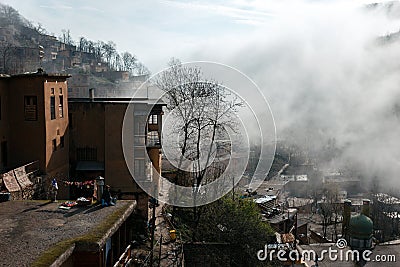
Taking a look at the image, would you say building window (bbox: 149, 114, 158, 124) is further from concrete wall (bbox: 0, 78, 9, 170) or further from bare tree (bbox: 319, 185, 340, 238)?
bare tree (bbox: 319, 185, 340, 238)

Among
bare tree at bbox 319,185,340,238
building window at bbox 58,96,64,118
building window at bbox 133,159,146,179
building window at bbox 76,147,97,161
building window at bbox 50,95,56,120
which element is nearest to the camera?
building window at bbox 50,95,56,120

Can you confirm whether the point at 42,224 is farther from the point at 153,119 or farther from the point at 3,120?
the point at 153,119

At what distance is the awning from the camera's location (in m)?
18.5

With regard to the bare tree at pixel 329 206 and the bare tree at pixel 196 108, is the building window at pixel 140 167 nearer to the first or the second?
the bare tree at pixel 196 108

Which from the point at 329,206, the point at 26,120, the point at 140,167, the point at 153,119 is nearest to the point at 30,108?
the point at 26,120

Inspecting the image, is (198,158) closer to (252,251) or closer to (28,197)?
(252,251)

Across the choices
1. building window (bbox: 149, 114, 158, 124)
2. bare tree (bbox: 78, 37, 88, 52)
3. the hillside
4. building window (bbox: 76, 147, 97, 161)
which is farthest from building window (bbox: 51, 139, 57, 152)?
bare tree (bbox: 78, 37, 88, 52)

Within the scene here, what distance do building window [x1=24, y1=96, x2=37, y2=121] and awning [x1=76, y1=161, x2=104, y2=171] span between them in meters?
3.30

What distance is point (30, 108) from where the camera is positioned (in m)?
16.2

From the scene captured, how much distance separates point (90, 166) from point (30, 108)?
12.6 ft

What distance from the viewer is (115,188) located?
18.3 metres

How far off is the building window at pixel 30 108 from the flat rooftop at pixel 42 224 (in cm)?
656

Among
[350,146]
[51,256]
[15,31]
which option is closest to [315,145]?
[350,146]

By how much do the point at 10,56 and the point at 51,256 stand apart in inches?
1909
